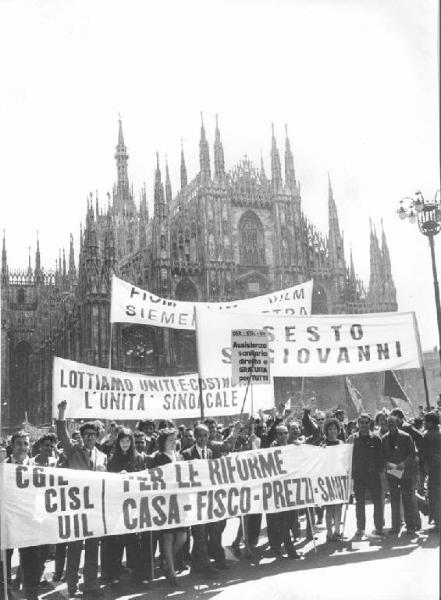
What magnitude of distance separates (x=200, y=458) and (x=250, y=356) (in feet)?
7.70

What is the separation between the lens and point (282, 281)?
1694 inches

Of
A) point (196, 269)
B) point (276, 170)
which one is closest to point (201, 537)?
point (196, 269)

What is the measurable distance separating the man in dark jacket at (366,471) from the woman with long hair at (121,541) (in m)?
3.33

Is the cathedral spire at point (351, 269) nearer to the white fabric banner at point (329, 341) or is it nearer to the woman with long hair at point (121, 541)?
the white fabric banner at point (329, 341)

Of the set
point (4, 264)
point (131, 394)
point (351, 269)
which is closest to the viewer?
point (131, 394)

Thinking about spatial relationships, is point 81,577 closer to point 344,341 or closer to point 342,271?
point 344,341

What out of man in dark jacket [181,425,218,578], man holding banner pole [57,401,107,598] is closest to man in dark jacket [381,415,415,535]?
man in dark jacket [181,425,218,578]

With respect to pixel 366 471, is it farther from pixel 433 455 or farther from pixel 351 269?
pixel 351 269

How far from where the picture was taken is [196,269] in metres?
40.8

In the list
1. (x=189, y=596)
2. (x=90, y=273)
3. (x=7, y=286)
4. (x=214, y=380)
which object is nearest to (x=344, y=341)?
(x=214, y=380)

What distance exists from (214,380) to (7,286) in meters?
42.5

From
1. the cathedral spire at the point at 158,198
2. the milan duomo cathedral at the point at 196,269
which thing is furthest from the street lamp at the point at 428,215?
the cathedral spire at the point at 158,198

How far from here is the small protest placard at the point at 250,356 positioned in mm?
Result: 10266

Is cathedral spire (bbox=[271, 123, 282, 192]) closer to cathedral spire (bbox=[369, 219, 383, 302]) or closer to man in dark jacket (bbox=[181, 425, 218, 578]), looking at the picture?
cathedral spire (bbox=[369, 219, 383, 302])
